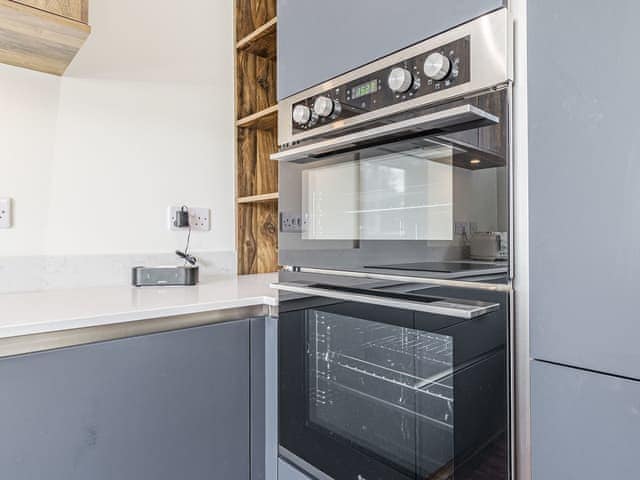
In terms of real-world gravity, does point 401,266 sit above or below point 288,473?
above

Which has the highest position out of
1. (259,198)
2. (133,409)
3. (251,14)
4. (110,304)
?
(251,14)

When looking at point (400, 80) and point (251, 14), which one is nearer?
point (400, 80)

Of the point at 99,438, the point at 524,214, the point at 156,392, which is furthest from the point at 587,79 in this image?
the point at 99,438

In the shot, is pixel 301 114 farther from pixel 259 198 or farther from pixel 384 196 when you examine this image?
pixel 259 198

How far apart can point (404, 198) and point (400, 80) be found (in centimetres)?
25

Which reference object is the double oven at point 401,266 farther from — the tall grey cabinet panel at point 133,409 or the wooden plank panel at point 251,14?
the wooden plank panel at point 251,14

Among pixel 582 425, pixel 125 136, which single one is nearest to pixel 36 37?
pixel 125 136

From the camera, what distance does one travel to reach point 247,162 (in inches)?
79.0

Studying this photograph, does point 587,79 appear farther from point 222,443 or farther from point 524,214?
point 222,443

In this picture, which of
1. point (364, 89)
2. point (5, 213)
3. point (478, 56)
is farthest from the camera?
point (5, 213)

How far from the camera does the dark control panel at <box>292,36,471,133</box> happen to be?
0.79 m

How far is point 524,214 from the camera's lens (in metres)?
0.70

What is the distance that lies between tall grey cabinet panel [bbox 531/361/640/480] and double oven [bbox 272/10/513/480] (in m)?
0.05

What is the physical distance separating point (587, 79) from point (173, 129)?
1.57 meters
